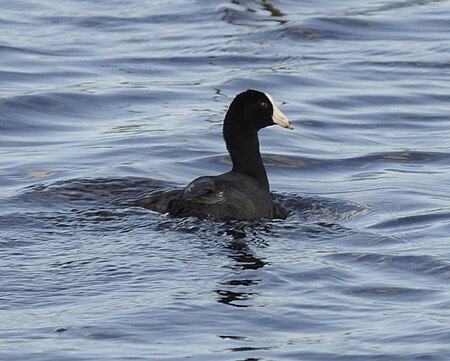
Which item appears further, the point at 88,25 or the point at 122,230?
the point at 88,25

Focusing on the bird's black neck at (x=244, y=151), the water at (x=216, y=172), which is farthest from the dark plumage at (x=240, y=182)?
the water at (x=216, y=172)

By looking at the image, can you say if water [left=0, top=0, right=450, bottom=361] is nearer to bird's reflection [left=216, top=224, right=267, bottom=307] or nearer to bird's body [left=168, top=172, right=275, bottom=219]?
bird's reflection [left=216, top=224, right=267, bottom=307]

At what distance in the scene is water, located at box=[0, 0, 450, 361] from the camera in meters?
8.14

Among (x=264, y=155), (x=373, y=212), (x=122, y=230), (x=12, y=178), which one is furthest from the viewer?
(x=264, y=155)

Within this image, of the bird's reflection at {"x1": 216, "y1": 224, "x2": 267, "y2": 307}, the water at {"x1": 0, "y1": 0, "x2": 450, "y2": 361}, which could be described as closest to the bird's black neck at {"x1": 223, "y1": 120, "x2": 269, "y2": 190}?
the water at {"x1": 0, "y1": 0, "x2": 450, "y2": 361}

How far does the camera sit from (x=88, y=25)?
20.7 metres

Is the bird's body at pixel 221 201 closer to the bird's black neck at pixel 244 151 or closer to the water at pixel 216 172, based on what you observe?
the water at pixel 216 172

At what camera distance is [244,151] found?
38.0 ft

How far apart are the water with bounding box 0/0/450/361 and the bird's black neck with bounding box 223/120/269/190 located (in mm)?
418

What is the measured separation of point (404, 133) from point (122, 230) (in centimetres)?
514

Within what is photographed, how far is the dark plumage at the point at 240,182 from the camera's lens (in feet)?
34.2

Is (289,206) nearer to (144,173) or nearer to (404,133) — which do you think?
(144,173)

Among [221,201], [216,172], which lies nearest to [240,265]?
[221,201]

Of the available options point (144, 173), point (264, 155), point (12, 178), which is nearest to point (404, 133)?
point (264, 155)
